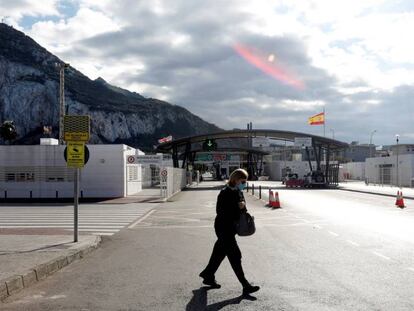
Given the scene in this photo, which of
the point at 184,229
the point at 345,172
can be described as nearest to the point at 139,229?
the point at 184,229

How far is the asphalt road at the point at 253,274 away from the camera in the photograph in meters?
6.98

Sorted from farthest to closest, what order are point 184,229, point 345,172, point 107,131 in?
point 107,131 < point 345,172 < point 184,229

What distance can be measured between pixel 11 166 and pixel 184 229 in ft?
82.6

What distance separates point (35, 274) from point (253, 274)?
3.59m

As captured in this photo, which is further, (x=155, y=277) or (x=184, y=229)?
(x=184, y=229)

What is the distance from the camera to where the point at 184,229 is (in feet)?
55.5

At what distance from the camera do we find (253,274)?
904 cm

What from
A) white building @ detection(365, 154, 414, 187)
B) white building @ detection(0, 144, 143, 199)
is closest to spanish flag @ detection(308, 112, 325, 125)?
white building @ detection(365, 154, 414, 187)

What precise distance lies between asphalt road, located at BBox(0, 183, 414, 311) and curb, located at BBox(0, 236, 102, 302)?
142 mm

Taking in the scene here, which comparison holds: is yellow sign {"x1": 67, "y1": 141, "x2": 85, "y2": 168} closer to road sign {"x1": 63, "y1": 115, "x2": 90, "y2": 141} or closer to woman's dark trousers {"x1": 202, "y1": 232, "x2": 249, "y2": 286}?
road sign {"x1": 63, "y1": 115, "x2": 90, "y2": 141}

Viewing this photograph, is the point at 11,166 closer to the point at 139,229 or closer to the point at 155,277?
the point at 139,229

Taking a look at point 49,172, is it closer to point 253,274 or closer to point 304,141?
point 253,274

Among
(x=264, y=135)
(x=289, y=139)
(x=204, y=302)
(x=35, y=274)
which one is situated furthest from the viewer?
(x=289, y=139)

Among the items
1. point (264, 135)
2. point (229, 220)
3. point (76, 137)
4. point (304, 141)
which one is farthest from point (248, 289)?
point (264, 135)
